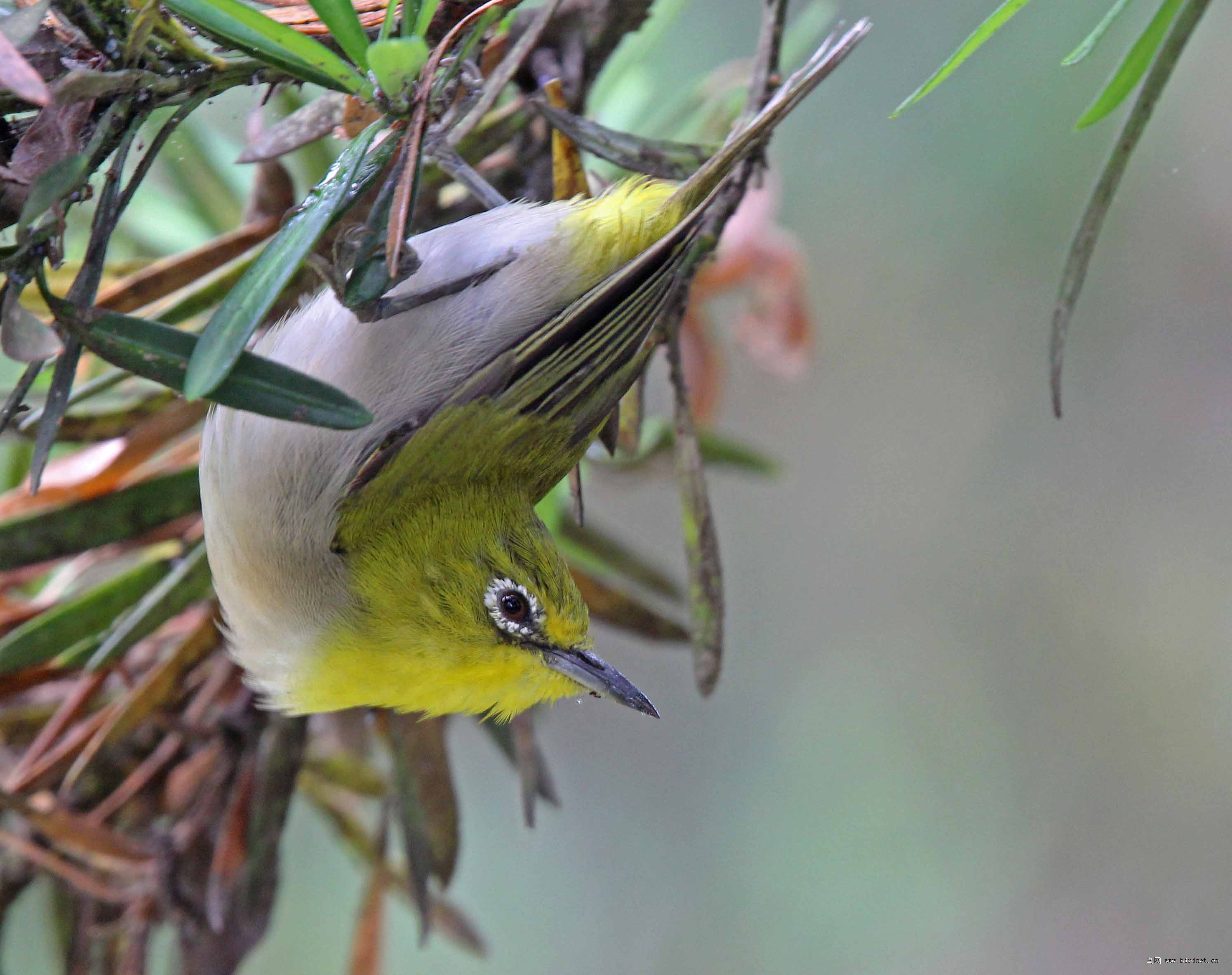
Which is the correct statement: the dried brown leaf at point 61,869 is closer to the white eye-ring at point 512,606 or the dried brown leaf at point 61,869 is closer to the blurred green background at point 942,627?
the white eye-ring at point 512,606

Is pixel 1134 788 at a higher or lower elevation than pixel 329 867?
lower

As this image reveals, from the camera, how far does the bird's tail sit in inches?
44.9

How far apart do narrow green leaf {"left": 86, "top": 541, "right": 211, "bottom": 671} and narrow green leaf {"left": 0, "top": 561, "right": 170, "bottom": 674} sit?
2 centimetres

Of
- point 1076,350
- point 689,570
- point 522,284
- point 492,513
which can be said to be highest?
point 522,284

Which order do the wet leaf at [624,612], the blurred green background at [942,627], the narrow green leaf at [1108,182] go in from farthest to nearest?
the blurred green background at [942,627] → the wet leaf at [624,612] → the narrow green leaf at [1108,182]

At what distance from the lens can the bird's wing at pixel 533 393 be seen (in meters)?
1.27

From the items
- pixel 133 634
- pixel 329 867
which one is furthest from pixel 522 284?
pixel 329 867

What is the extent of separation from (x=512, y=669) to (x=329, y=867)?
8.62 feet

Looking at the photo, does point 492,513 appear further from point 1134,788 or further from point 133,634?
point 1134,788

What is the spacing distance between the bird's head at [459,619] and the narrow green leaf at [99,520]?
32 cm

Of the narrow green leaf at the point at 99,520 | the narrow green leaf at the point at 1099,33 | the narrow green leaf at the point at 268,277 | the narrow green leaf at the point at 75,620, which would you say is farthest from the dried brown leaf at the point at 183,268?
the narrow green leaf at the point at 1099,33

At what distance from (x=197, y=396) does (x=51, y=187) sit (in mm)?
174

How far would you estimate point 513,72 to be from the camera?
1319mm

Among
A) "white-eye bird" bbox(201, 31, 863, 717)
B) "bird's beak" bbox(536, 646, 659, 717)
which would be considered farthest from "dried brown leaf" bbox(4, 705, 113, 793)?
"bird's beak" bbox(536, 646, 659, 717)
